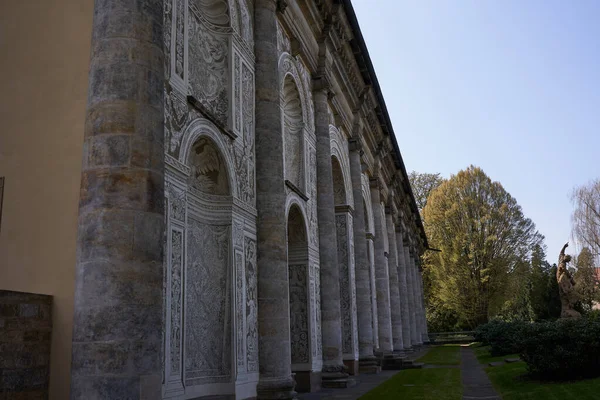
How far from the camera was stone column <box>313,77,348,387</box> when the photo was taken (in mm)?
14992

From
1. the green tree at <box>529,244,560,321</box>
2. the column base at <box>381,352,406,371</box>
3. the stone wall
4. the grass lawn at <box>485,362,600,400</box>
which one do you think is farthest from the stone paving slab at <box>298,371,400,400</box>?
the green tree at <box>529,244,560,321</box>

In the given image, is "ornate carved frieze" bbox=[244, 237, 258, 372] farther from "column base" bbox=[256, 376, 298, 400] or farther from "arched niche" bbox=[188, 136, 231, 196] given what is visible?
"arched niche" bbox=[188, 136, 231, 196]

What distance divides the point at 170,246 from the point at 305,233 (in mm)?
7270

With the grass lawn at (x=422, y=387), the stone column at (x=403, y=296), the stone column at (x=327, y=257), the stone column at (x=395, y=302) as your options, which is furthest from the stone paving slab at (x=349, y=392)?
the stone column at (x=403, y=296)

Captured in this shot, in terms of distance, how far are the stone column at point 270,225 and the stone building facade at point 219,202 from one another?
3 centimetres

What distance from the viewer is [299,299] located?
14.5 metres

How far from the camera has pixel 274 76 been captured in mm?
12031

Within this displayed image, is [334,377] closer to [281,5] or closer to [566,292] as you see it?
[281,5]

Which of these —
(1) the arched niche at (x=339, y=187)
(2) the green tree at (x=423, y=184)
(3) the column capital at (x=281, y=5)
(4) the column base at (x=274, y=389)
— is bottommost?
(4) the column base at (x=274, y=389)

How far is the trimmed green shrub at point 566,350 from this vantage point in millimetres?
12323

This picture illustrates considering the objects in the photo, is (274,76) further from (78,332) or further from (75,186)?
(78,332)

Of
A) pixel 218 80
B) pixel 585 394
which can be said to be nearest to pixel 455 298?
pixel 585 394

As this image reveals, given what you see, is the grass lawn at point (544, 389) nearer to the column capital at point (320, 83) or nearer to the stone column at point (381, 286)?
the column capital at point (320, 83)

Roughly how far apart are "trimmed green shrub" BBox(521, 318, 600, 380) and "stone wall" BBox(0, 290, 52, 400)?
10.6 metres
